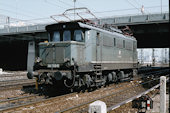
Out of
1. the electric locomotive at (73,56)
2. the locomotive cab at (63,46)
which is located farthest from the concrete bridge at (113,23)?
the locomotive cab at (63,46)

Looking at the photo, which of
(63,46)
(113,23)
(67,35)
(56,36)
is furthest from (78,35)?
(113,23)

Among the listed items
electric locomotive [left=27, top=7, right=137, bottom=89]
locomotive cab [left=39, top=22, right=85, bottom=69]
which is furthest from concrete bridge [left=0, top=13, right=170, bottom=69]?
locomotive cab [left=39, top=22, right=85, bottom=69]

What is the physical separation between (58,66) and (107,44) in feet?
14.6

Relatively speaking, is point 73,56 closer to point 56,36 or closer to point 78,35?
point 78,35

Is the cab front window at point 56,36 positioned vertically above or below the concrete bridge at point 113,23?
below

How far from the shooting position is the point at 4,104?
9695 mm

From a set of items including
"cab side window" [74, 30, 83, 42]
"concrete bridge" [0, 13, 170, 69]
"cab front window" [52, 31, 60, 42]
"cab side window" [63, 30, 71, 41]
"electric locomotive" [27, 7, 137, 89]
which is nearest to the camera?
"electric locomotive" [27, 7, 137, 89]

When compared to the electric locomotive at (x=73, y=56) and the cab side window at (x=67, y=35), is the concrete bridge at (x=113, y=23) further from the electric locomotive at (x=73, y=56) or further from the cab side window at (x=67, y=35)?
the cab side window at (x=67, y=35)

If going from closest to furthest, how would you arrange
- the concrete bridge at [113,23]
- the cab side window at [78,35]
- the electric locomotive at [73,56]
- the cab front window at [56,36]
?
the electric locomotive at [73,56] → the cab side window at [78,35] → the cab front window at [56,36] → the concrete bridge at [113,23]

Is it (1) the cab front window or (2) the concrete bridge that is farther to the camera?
(2) the concrete bridge

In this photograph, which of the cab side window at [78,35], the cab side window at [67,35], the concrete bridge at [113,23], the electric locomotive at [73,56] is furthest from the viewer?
the concrete bridge at [113,23]

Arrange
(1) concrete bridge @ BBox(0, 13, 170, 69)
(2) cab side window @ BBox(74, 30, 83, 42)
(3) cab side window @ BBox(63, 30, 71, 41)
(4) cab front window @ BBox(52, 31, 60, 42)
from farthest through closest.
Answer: (1) concrete bridge @ BBox(0, 13, 170, 69) < (4) cab front window @ BBox(52, 31, 60, 42) < (3) cab side window @ BBox(63, 30, 71, 41) < (2) cab side window @ BBox(74, 30, 83, 42)

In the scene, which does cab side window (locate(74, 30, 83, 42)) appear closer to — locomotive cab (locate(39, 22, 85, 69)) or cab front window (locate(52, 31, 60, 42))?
locomotive cab (locate(39, 22, 85, 69))

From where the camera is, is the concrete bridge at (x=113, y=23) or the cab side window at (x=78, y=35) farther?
the concrete bridge at (x=113, y=23)
